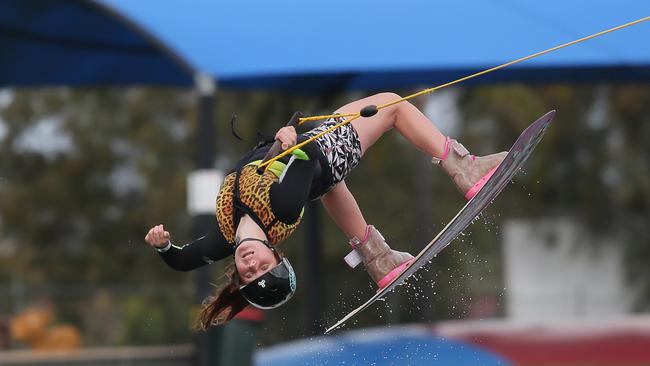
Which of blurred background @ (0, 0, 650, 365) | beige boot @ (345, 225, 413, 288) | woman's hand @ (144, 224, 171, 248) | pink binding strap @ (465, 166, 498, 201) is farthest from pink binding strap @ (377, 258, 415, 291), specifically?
woman's hand @ (144, 224, 171, 248)

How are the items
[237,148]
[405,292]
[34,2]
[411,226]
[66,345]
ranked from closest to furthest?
1. [34,2]
2. [66,345]
3. [405,292]
4. [411,226]
5. [237,148]

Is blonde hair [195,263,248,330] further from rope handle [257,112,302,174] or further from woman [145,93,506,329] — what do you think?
rope handle [257,112,302,174]

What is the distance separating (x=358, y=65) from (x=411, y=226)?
11536 mm

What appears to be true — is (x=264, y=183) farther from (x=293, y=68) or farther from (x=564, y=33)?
(x=564, y=33)

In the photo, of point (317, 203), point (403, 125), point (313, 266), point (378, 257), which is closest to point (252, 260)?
point (378, 257)

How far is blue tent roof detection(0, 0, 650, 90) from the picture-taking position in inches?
424

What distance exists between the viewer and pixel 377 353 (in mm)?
10961

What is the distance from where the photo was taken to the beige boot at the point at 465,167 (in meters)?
6.92

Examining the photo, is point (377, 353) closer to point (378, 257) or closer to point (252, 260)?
point (378, 257)

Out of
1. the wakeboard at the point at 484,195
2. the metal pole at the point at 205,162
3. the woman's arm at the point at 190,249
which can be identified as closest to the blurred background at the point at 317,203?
the metal pole at the point at 205,162

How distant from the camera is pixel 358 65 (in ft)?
35.3

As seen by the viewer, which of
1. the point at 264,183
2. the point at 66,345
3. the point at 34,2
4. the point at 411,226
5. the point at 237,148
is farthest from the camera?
the point at 237,148

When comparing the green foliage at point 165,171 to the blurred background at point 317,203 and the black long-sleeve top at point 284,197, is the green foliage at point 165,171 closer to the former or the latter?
the blurred background at point 317,203

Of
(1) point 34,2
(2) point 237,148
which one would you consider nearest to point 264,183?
(1) point 34,2
